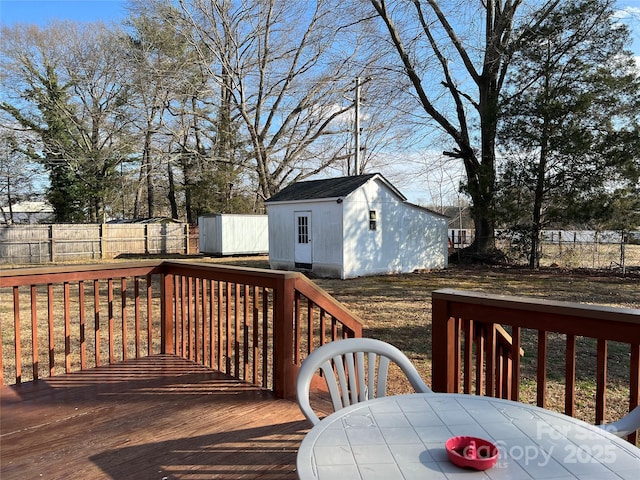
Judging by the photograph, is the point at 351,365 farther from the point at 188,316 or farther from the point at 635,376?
the point at 188,316

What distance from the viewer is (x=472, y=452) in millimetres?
1117

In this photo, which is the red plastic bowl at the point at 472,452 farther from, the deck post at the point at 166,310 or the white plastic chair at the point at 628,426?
the deck post at the point at 166,310

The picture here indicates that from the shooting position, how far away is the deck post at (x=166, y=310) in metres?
3.69

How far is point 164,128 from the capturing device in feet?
63.9

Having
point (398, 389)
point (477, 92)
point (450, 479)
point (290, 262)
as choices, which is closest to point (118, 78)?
point (290, 262)

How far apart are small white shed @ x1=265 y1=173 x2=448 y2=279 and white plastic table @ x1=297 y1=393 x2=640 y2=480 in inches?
416

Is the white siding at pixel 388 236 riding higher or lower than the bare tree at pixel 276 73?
lower

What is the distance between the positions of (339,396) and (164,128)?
19731 millimetres

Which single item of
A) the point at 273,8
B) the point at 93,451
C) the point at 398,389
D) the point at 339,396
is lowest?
the point at 398,389

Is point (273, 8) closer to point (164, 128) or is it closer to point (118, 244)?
point (164, 128)

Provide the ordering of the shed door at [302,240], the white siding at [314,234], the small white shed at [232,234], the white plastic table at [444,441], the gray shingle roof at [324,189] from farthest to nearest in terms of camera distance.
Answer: the small white shed at [232,234] < the shed door at [302,240] < the gray shingle roof at [324,189] < the white siding at [314,234] < the white plastic table at [444,441]

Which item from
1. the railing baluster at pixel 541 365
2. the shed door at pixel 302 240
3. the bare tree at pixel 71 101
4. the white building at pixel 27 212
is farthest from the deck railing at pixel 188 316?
the white building at pixel 27 212

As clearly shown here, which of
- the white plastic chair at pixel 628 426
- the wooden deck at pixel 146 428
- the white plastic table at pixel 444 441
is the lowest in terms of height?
the wooden deck at pixel 146 428

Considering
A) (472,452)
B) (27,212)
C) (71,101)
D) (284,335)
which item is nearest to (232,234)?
(71,101)
